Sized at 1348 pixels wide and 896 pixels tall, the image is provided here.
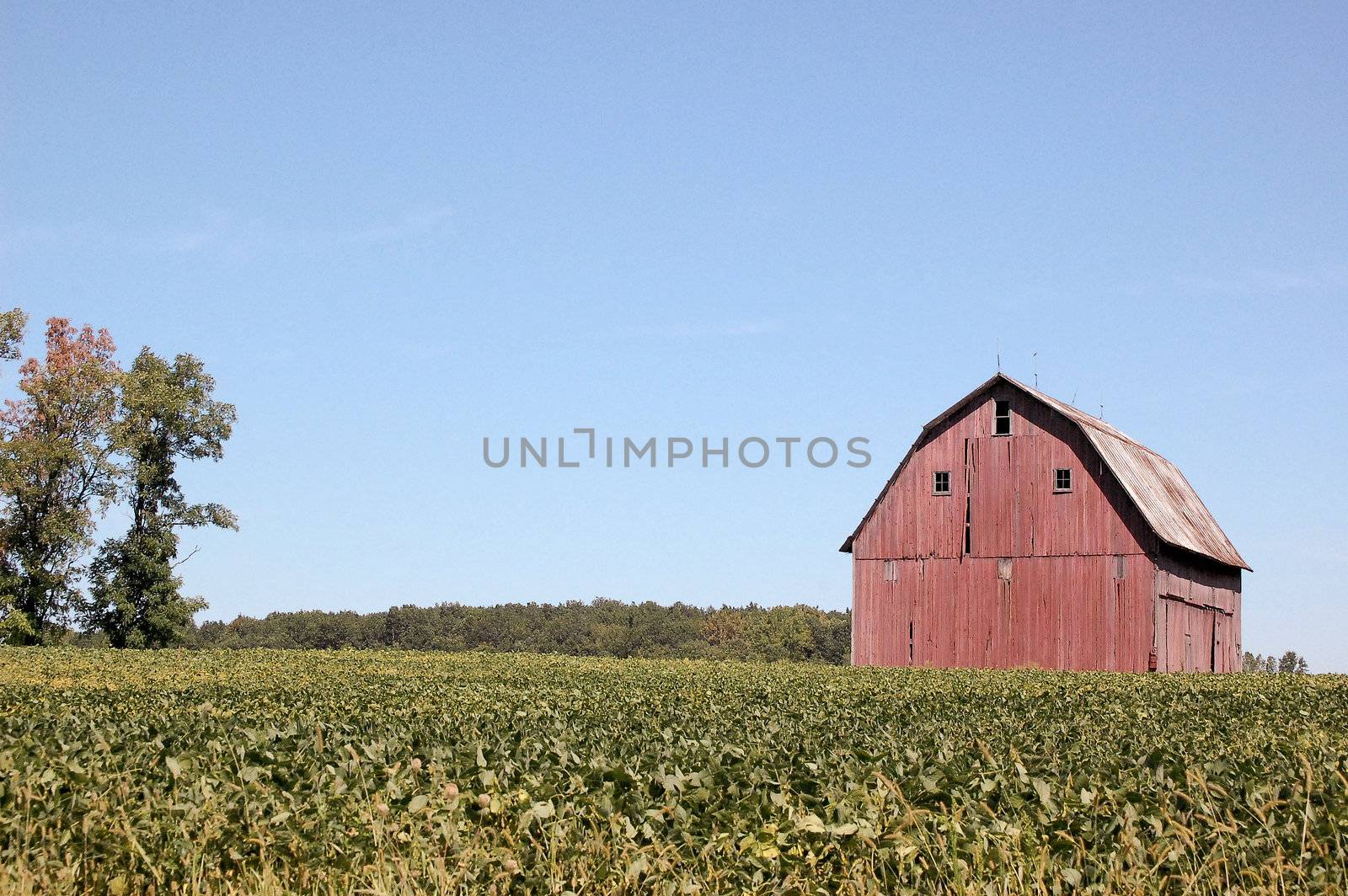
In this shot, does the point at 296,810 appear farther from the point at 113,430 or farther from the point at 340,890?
the point at 113,430

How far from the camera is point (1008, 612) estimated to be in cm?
3853

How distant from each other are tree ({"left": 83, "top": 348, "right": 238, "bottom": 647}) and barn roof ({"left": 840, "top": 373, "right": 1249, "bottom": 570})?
2680 cm

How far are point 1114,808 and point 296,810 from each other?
4.58 m

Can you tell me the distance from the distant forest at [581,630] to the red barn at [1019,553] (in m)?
72.9

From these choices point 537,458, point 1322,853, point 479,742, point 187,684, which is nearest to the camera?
point 1322,853

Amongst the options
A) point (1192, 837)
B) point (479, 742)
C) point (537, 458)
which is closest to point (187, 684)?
point (537, 458)

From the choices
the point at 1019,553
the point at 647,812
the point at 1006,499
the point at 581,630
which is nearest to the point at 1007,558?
the point at 1019,553

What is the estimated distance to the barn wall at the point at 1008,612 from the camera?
37.6 metres

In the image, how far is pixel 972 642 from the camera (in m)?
38.9

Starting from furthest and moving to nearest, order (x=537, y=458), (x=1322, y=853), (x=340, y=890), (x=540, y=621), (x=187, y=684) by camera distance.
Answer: (x=540, y=621)
(x=537, y=458)
(x=187, y=684)
(x=340, y=890)
(x=1322, y=853)

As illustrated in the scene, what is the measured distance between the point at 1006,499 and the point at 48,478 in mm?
35264

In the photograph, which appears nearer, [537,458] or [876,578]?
[537,458]

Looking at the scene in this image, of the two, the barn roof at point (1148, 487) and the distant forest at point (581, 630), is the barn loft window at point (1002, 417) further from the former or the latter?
the distant forest at point (581, 630)

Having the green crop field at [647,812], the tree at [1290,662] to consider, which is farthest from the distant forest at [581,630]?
the green crop field at [647,812]
